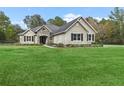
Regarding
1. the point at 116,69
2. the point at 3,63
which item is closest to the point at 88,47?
the point at 116,69

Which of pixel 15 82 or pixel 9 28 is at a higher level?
pixel 9 28

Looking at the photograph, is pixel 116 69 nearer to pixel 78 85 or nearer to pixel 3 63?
pixel 78 85

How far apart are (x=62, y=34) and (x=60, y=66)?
35cm

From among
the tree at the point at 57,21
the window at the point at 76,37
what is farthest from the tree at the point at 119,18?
the tree at the point at 57,21

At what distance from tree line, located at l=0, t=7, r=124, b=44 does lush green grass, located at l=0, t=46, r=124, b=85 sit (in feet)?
0.37

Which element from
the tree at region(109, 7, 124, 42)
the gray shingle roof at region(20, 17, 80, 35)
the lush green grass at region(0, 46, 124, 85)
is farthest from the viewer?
the gray shingle roof at region(20, 17, 80, 35)

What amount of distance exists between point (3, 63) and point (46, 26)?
2.04ft

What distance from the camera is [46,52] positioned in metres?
8.52

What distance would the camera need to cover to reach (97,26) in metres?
8.57

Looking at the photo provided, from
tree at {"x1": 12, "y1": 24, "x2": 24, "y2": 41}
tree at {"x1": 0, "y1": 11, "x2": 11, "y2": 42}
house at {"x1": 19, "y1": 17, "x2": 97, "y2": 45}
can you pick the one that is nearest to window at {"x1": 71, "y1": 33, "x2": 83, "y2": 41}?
house at {"x1": 19, "y1": 17, "x2": 97, "y2": 45}

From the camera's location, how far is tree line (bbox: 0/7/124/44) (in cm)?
849

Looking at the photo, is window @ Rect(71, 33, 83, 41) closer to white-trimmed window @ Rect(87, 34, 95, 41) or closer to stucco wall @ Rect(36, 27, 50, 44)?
white-trimmed window @ Rect(87, 34, 95, 41)

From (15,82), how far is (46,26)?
73 centimetres
